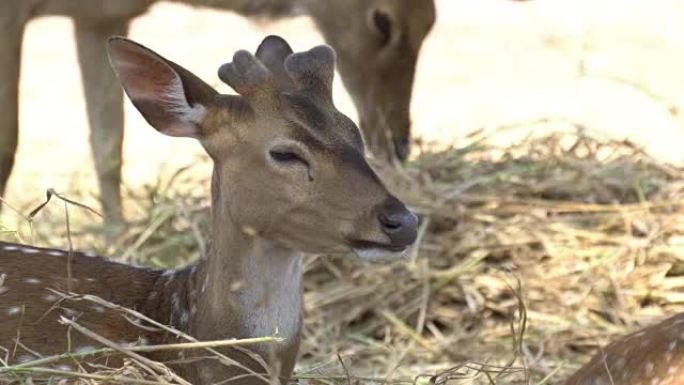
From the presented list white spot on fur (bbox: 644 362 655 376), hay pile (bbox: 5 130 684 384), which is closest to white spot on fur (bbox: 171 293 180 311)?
white spot on fur (bbox: 644 362 655 376)

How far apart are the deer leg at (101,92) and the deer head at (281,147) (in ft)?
12.9

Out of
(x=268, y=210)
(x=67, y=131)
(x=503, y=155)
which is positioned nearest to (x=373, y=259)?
(x=268, y=210)

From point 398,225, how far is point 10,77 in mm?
4304

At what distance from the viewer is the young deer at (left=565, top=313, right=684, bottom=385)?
16.5ft

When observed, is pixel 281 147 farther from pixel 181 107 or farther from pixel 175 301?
pixel 175 301

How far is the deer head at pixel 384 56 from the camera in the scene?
370 inches

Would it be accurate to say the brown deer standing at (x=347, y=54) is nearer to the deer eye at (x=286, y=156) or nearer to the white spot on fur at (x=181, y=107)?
the white spot on fur at (x=181, y=107)

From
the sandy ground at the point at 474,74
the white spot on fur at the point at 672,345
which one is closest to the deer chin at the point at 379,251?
the white spot on fur at the point at 672,345

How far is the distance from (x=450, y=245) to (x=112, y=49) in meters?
3.05

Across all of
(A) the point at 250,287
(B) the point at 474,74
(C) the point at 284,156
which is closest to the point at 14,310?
(A) the point at 250,287

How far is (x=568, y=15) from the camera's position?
15898 millimetres

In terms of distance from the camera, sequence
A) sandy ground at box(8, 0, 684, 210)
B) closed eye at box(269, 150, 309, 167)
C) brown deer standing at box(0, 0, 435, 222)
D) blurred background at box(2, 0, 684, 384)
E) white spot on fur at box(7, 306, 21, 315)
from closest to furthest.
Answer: closed eye at box(269, 150, 309, 167)
white spot on fur at box(7, 306, 21, 315)
blurred background at box(2, 0, 684, 384)
brown deer standing at box(0, 0, 435, 222)
sandy ground at box(8, 0, 684, 210)

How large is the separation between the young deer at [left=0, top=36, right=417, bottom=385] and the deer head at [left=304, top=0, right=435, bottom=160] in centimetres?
413

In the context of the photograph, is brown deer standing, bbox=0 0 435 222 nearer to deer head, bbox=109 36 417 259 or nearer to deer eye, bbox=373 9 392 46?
deer eye, bbox=373 9 392 46
